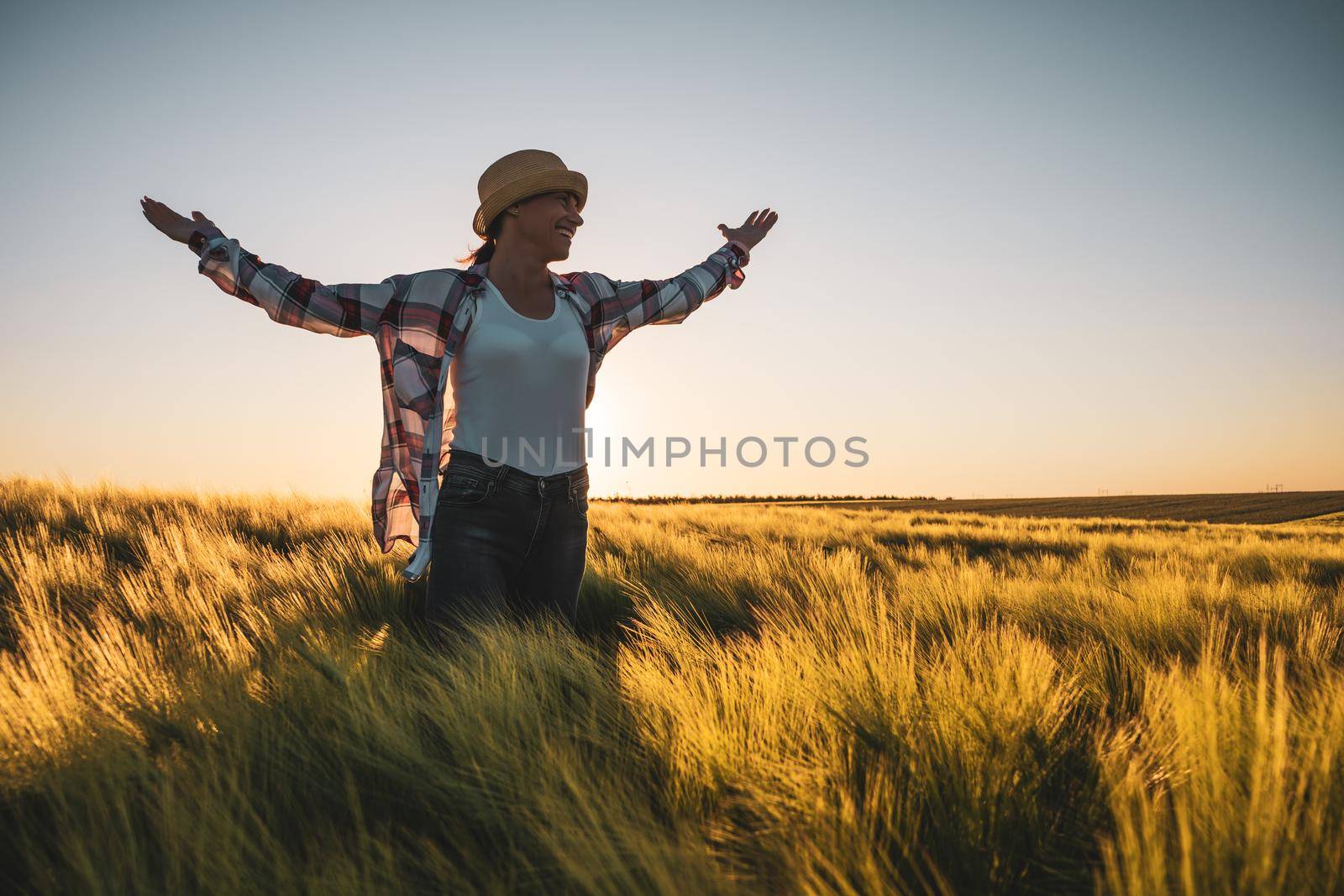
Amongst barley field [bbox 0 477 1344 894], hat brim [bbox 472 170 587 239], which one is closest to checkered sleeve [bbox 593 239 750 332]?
hat brim [bbox 472 170 587 239]

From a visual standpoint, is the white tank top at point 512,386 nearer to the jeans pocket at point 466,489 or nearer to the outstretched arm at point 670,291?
the jeans pocket at point 466,489

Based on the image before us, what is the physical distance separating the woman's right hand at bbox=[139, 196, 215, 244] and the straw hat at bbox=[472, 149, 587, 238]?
0.97m

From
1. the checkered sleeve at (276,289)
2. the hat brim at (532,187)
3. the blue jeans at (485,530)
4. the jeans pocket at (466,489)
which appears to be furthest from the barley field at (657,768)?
the hat brim at (532,187)

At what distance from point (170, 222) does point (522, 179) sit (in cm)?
122

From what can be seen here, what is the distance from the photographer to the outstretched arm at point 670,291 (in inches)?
118

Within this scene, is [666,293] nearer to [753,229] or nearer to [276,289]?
[753,229]

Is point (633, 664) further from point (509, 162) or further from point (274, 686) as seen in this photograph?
point (509, 162)

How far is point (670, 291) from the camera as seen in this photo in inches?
125

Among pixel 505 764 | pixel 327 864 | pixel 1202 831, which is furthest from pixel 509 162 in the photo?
pixel 1202 831

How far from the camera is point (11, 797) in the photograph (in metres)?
1.43

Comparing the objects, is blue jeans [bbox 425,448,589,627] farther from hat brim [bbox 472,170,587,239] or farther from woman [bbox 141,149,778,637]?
hat brim [bbox 472,170,587,239]

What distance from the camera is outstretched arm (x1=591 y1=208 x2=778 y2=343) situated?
2990 millimetres

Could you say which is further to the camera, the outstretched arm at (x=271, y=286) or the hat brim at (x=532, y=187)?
the hat brim at (x=532, y=187)

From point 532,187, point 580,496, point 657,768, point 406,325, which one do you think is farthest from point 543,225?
point 657,768
